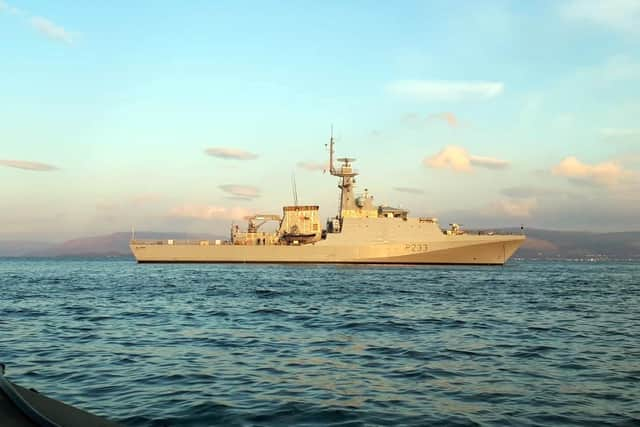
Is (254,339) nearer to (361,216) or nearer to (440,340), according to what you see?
(440,340)

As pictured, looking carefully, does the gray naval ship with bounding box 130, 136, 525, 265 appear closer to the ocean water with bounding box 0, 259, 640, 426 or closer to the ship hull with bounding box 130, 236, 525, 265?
the ship hull with bounding box 130, 236, 525, 265

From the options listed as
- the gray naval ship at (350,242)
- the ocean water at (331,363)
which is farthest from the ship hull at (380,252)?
the ocean water at (331,363)

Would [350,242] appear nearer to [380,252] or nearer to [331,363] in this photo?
[380,252]

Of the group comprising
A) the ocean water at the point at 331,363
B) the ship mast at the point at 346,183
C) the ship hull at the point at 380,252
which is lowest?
the ocean water at the point at 331,363

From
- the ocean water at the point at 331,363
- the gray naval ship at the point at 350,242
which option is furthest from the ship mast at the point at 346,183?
the ocean water at the point at 331,363

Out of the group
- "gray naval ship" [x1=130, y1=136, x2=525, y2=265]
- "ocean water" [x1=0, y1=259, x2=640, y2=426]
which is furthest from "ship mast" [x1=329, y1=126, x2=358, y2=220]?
"ocean water" [x1=0, y1=259, x2=640, y2=426]

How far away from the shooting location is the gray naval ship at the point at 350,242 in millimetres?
49438

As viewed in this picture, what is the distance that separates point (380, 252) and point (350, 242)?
2976 millimetres

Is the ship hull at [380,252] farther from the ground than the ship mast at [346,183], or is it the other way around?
the ship mast at [346,183]

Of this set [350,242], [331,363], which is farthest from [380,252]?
[331,363]

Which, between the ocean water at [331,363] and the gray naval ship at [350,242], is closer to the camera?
the ocean water at [331,363]

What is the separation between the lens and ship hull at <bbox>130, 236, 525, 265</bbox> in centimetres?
4972

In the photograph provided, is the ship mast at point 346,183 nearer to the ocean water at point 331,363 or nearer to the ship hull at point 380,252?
the ship hull at point 380,252

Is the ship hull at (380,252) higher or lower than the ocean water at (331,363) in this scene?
higher
